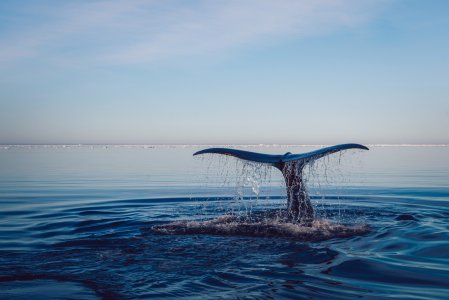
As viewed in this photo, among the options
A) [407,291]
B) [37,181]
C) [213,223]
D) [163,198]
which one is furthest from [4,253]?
[37,181]

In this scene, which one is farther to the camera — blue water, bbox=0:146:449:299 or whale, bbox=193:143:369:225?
whale, bbox=193:143:369:225

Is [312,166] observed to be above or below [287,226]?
above

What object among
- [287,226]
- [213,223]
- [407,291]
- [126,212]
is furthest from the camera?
[126,212]

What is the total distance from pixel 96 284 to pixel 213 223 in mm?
4530

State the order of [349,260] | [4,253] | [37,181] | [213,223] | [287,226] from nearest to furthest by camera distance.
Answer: [349,260] → [4,253] → [287,226] → [213,223] → [37,181]

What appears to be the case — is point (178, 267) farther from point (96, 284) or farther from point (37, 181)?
point (37, 181)

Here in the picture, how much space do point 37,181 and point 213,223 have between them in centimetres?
1493

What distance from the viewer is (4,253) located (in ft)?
23.7

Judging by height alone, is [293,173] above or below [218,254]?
above

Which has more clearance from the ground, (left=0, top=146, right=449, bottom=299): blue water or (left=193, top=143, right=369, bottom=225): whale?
(left=193, top=143, right=369, bottom=225): whale

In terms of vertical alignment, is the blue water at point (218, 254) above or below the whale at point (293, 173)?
below

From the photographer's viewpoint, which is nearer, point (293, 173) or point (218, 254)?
point (218, 254)

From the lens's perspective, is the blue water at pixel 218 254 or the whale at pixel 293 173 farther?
the whale at pixel 293 173

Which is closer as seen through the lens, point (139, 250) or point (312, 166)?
point (139, 250)
